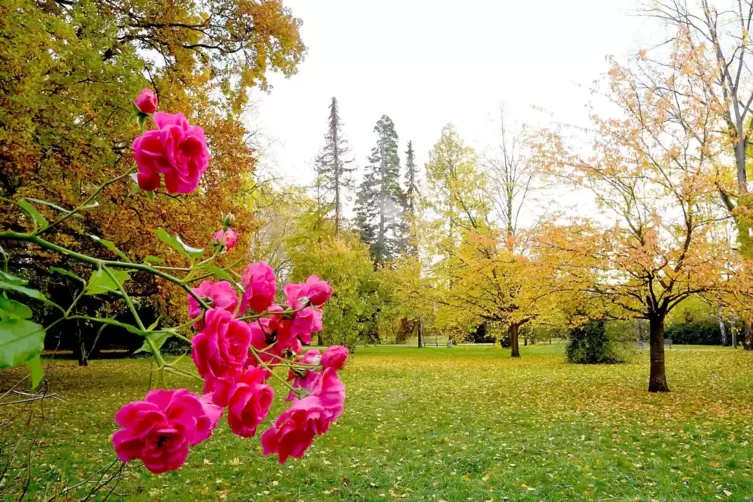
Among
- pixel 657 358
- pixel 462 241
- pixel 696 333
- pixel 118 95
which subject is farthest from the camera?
pixel 696 333

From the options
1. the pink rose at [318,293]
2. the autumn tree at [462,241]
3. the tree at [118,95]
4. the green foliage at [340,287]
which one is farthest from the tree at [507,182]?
the pink rose at [318,293]

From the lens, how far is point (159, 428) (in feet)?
2.14

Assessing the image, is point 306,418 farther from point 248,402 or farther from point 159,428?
point 159,428

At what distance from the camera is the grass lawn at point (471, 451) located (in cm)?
457

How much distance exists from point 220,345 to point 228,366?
1.4 inches

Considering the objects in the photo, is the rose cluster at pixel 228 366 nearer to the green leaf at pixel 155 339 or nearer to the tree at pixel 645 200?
the green leaf at pixel 155 339

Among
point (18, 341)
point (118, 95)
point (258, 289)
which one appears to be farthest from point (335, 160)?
point (18, 341)

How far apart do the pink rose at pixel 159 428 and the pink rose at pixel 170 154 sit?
33cm

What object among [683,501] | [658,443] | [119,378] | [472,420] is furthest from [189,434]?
[119,378]

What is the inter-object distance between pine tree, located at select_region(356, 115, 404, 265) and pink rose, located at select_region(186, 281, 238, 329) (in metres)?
38.7

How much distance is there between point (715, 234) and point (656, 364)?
9.24 ft

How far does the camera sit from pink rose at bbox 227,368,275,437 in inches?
29.1

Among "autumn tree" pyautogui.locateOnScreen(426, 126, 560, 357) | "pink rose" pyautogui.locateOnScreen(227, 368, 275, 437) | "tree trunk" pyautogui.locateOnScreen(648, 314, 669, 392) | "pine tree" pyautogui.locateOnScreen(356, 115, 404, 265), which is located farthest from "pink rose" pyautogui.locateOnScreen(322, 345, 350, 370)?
"pine tree" pyautogui.locateOnScreen(356, 115, 404, 265)

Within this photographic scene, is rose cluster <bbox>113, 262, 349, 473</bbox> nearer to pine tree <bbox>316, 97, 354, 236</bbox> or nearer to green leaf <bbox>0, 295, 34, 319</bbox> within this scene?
green leaf <bbox>0, 295, 34, 319</bbox>
